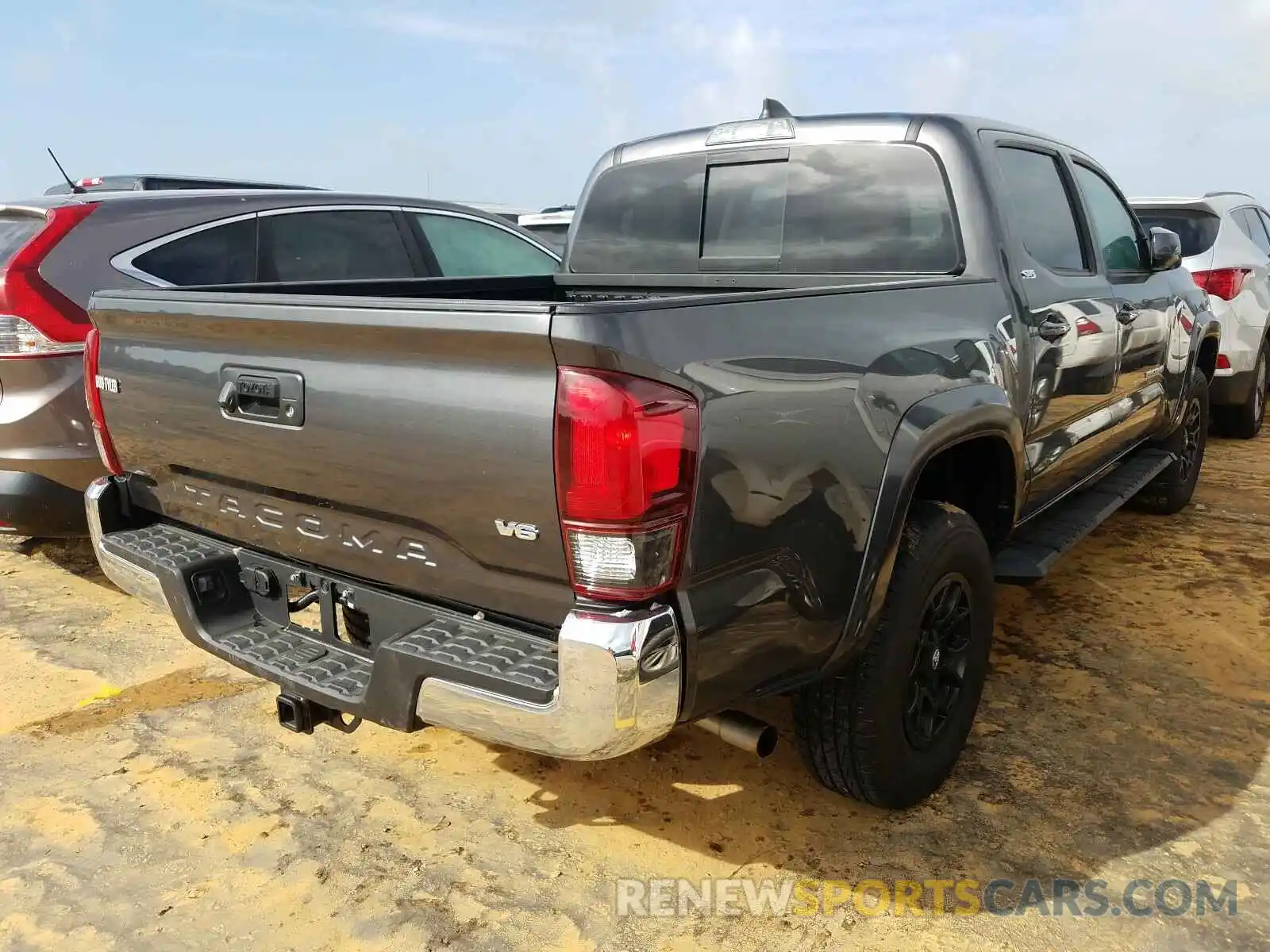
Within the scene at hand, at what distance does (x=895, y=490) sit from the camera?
2.30 metres

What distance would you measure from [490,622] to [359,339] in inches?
26.2

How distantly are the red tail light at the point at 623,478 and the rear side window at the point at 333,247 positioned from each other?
3.19m

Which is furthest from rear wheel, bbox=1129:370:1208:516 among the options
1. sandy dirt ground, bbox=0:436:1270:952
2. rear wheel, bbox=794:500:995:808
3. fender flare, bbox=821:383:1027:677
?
fender flare, bbox=821:383:1027:677

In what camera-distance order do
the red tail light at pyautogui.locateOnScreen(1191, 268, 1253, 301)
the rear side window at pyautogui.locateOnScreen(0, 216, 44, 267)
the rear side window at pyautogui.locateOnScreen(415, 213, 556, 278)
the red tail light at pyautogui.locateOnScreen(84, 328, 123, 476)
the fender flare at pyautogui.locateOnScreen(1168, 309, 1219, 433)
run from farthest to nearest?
1. the red tail light at pyautogui.locateOnScreen(1191, 268, 1253, 301)
2. the rear side window at pyautogui.locateOnScreen(415, 213, 556, 278)
3. the fender flare at pyautogui.locateOnScreen(1168, 309, 1219, 433)
4. the rear side window at pyautogui.locateOnScreen(0, 216, 44, 267)
5. the red tail light at pyautogui.locateOnScreen(84, 328, 123, 476)

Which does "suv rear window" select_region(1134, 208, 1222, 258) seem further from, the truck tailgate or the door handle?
the truck tailgate

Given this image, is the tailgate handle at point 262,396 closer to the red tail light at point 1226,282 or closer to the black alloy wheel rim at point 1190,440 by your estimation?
the black alloy wheel rim at point 1190,440

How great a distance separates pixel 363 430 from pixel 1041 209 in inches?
102

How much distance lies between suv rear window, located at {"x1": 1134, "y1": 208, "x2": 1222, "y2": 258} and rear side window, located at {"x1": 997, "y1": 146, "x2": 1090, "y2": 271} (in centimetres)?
369

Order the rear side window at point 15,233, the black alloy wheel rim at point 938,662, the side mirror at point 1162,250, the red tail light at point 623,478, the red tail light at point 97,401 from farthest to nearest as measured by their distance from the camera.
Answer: the side mirror at point 1162,250
the rear side window at point 15,233
the red tail light at point 97,401
the black alloy wheel rim at point 938,662
the red tail light at point 623,478

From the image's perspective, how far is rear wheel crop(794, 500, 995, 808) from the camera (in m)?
2.42

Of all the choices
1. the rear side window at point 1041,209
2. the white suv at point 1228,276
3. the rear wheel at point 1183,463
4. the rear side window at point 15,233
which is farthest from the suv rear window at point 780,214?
the white suv at point 1228,276

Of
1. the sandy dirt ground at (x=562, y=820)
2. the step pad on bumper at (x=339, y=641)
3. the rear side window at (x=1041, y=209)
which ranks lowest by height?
the sandy dirt ground at (x=562, y=820)

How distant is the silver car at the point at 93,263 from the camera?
382 cm

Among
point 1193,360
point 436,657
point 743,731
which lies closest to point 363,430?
point 436,657
